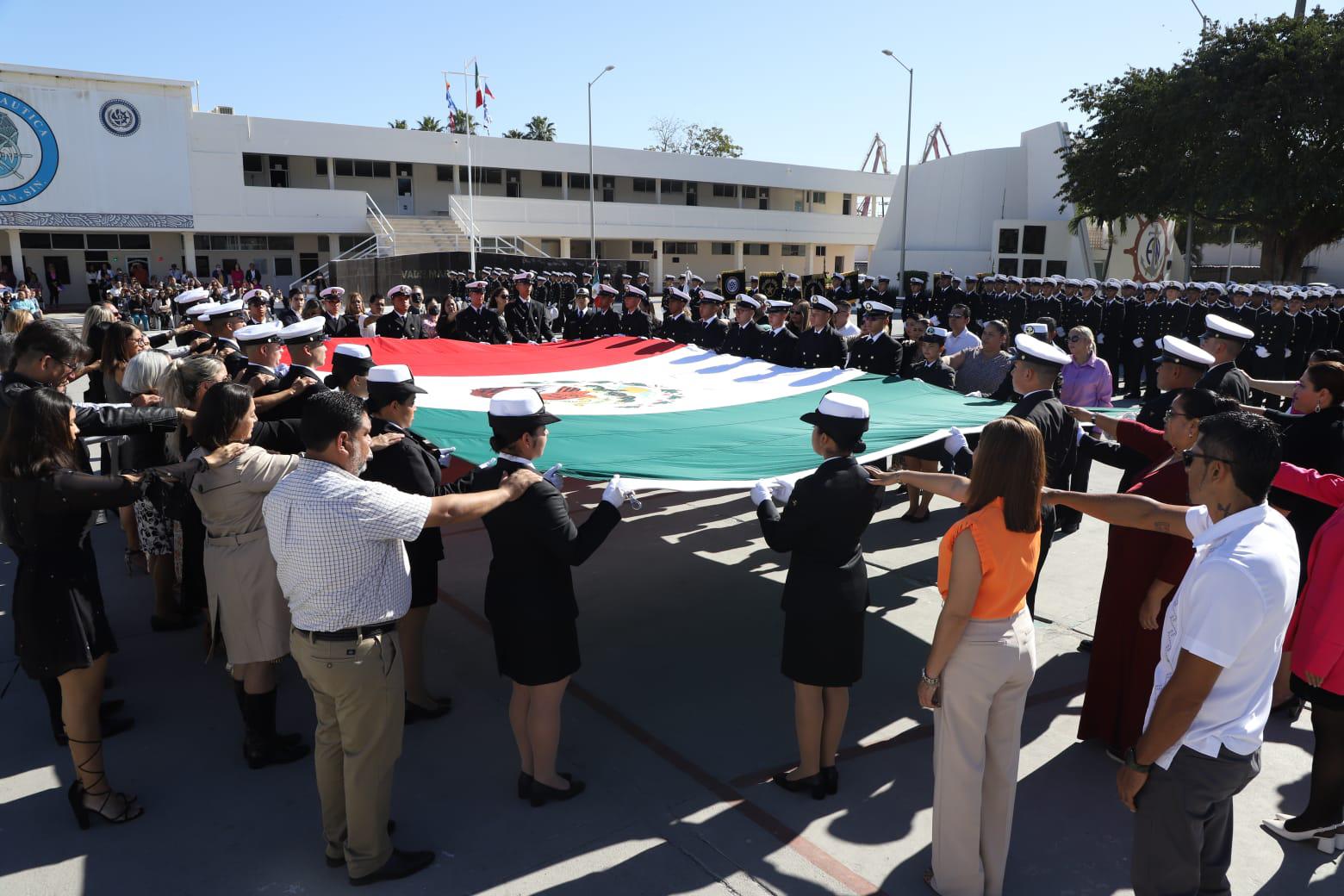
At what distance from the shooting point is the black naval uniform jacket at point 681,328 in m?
10.9

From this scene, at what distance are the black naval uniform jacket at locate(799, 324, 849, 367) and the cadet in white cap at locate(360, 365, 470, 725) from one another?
4.90 metres

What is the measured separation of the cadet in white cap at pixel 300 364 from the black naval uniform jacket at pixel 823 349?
183 inches

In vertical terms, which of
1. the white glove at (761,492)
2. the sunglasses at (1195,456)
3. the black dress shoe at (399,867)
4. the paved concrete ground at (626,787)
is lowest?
the paved concrete ground at (626,787)

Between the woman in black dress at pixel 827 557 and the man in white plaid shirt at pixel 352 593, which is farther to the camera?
the woman in black dress at pixel 827 557

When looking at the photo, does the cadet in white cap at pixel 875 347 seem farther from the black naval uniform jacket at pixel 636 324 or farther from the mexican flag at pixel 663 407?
the black naval uniform jacket at pixel 636 324

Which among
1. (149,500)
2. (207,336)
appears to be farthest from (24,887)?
(207,336)

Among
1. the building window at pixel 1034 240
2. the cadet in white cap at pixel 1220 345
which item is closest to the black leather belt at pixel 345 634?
the cadet in white cap at pixel 1220 345

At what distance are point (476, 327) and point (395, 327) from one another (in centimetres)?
135

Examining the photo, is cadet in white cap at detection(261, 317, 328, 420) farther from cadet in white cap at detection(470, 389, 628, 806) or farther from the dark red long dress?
the dark red long dress

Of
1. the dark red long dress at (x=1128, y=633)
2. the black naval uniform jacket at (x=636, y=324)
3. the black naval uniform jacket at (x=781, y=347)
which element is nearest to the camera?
the dark red long dress at (x=1128, y=633)

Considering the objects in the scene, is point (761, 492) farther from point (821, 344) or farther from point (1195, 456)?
point (821, 344)

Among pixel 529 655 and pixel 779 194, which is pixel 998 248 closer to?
pixel 779 194

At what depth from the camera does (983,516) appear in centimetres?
290

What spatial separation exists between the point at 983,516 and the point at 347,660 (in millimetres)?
2230
